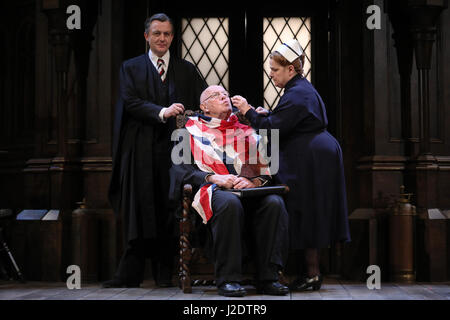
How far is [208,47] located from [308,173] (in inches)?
89.8

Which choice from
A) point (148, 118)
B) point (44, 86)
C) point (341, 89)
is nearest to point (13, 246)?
point (44, 86)

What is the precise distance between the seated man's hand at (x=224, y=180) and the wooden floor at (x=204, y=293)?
846mm

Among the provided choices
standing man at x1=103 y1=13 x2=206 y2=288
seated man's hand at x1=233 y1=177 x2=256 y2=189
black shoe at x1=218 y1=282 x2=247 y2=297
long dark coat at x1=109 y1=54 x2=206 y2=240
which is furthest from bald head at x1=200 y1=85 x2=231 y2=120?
black shoe at x1=218 y1=282 x2=247 y2=297

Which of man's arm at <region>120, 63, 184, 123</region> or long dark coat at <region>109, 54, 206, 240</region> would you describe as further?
long dark coat at <region>109, 54, 206, 240</region>

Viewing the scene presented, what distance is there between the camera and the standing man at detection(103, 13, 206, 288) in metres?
5.43

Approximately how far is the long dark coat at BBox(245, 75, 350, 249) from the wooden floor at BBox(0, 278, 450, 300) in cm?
47

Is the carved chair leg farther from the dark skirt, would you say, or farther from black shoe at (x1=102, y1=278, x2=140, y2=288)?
the dark skirt

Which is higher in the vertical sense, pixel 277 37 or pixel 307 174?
pixel 277 37

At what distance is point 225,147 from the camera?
525 centimetres

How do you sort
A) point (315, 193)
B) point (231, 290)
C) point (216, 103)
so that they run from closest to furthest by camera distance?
point (231, 290), point (315, 193), point (216, 103)

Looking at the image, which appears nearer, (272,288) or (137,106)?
(272,288)

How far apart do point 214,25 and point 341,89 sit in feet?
5.00
